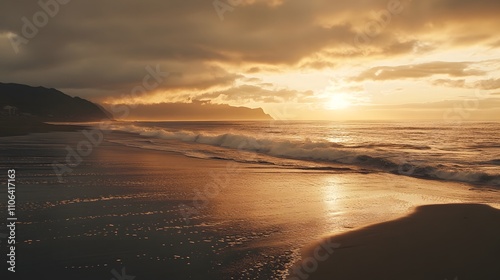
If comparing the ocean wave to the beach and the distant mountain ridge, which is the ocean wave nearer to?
the beach

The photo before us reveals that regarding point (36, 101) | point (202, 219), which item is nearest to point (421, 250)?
point (202, 219)

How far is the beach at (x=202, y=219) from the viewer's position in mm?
5672

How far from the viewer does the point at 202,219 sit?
8.46 metres

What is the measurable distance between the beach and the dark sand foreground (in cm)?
6

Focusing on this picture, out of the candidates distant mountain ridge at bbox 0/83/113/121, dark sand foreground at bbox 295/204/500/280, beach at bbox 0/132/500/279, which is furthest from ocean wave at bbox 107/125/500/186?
distant mountain ridge at bbox 0/83/113/121

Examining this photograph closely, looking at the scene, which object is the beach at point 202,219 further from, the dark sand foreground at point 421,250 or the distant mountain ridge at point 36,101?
the distant mountain ridge at point 36,101

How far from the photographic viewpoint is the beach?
223 inches

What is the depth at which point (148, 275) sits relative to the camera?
5.25 meters

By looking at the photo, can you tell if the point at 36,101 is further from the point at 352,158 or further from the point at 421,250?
the point at 421,250

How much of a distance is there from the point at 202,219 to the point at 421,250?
4800mm

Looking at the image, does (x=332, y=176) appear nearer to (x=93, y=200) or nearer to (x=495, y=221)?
(x=495, y=221)

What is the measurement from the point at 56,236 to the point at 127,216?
1.83 meters

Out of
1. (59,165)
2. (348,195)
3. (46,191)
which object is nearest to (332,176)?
(348,195)

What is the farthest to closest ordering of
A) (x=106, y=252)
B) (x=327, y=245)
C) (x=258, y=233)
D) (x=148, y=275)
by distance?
(x=258, y=233), (x=327, y=245), (x=106, y=252), (x=148, y=275)
